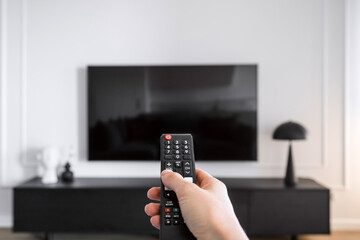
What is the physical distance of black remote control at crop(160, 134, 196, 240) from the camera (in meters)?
0.73

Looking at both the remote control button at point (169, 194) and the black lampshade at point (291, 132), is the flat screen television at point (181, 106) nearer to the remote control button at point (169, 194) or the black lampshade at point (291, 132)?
the black lampshade at point (291, 132)

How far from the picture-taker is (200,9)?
8.32ft

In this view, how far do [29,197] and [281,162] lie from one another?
209cm

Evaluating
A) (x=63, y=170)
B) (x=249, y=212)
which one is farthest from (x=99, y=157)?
(x=249, y=212)

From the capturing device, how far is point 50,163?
2.31 meters

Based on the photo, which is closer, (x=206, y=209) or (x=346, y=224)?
(x=206, y=209)

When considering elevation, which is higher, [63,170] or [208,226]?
[208,226]

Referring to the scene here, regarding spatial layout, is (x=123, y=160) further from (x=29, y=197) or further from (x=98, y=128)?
(x=29, y=197)

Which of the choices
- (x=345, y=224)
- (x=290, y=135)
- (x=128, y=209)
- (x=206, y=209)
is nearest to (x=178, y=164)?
(x=206, y=209)

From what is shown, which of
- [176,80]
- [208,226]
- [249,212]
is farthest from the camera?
[176,80]

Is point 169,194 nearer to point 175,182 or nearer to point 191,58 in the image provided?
point 175,182

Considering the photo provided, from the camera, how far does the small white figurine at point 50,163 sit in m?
2.27

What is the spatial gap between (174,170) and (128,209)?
1.49 metres

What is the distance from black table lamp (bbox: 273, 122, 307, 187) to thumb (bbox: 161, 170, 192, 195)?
1.68m
